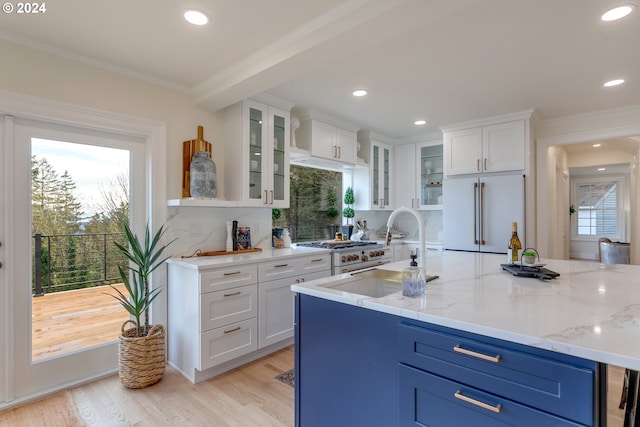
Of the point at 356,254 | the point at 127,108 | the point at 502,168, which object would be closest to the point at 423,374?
the point at 356,254

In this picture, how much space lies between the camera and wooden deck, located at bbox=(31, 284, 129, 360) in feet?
7.86

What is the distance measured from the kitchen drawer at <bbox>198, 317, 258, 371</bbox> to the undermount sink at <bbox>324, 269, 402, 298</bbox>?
1.29 m

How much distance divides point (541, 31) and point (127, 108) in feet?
10.1

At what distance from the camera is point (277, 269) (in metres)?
3.02

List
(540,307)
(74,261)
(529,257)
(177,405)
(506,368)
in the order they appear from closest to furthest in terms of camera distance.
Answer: (506,368)
(540,307)
(529,257)
(177,405)
(74,261)

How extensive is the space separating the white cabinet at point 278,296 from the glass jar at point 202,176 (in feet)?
2.66

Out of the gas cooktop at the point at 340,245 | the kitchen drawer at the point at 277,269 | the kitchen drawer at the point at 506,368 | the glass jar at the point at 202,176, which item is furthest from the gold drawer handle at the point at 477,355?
the gas cooktop at the point at 340,245

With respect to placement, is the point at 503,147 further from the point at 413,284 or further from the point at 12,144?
the point at 12,144

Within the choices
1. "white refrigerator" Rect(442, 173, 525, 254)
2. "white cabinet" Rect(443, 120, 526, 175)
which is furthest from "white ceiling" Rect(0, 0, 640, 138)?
"white refrigerator" Rect(442, 173, 525, 254)

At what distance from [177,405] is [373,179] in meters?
3.62

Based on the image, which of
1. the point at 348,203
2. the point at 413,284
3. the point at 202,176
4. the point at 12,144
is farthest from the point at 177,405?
the point at 348,203

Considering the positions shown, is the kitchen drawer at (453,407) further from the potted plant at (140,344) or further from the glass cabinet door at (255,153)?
the glass cabinet door at (255,153)

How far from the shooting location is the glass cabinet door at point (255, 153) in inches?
126

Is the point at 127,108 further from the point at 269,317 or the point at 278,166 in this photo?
the point at 269,317
